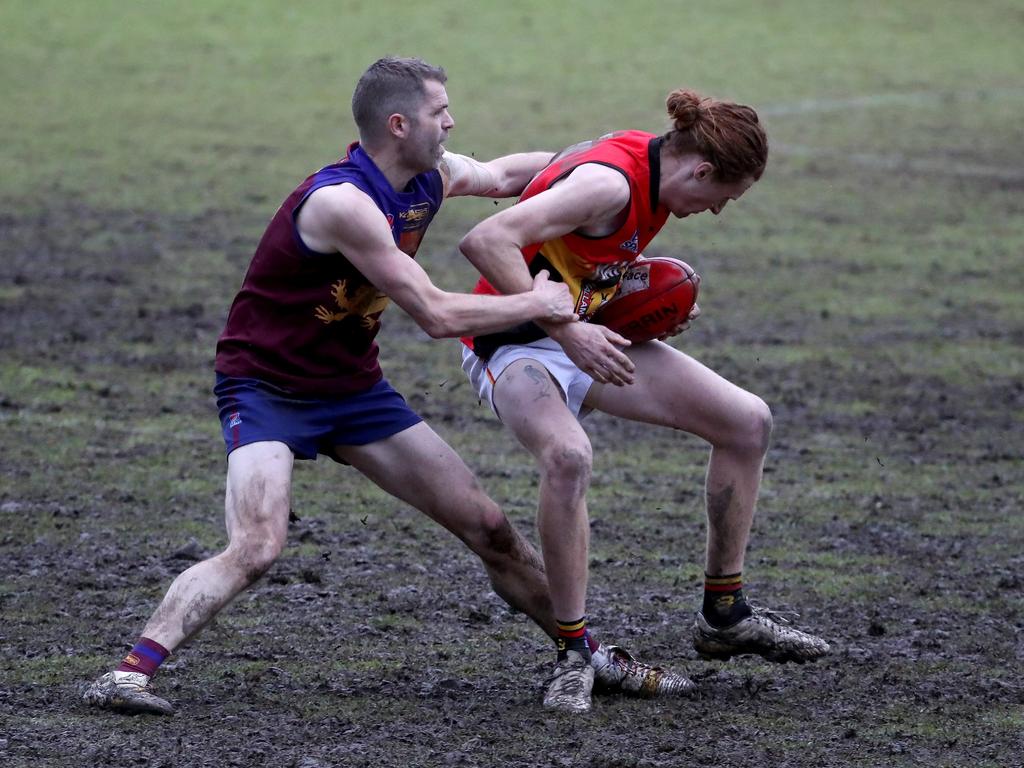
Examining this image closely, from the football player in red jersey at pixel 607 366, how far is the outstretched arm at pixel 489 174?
0.77 feet

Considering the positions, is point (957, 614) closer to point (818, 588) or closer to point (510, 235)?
point (818, 588)

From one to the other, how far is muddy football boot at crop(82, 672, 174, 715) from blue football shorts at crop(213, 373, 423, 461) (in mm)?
781

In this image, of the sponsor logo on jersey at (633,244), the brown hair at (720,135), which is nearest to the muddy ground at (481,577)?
the sponsor logo on jersey at (633,244)

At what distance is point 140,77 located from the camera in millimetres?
23297

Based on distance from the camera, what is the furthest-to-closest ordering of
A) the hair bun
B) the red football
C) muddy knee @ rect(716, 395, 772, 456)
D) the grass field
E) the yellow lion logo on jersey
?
the red football, muddy knee @ rect(716, 395, 772, 456), the hair bun, the yellow lion logo on jersey, the grass field

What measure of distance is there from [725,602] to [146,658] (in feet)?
6.44

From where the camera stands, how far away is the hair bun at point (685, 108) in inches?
215

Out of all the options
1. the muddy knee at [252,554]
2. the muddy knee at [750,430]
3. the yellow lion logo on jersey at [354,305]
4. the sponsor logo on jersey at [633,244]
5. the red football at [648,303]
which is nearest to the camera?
the muddy knee at [252,554]

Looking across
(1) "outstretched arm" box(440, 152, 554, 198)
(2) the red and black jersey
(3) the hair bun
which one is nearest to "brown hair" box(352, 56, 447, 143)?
(1) "outstretched arm" box(440, 152, 554, 198)

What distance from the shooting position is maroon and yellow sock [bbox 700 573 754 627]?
5.72 meters

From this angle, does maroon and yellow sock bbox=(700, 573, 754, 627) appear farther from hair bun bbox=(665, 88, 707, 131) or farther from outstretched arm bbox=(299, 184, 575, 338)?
hair bun bbox=(665, 88, 707, 131)

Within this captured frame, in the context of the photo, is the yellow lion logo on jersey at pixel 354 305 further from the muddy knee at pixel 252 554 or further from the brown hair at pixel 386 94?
the muddy knee at pixel 252 554

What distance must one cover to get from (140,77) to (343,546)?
17.4 m

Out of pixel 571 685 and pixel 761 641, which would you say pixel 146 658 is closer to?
pixel 571 685
